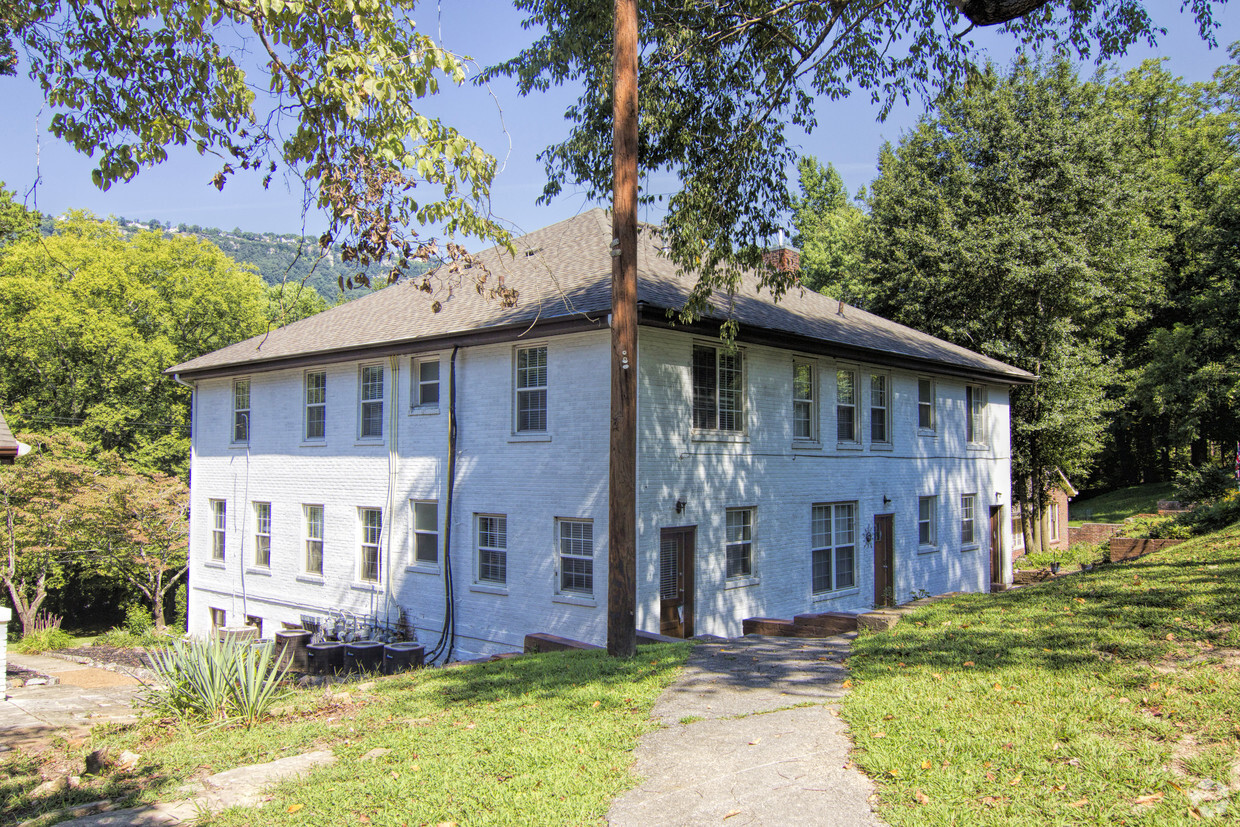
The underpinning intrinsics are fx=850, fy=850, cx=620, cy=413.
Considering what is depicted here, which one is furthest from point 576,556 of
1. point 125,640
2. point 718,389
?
point 125,640

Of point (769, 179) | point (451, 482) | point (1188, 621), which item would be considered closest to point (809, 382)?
point (769, 179)

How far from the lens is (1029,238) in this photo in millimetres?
26422

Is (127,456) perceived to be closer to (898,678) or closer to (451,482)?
(451,482)

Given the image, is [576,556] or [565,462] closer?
[576,556]

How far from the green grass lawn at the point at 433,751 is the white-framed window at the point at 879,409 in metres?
11.6

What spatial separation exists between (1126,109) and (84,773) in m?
43.9

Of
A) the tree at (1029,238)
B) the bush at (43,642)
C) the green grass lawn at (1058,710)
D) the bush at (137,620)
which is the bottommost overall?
the bush at (137,620)

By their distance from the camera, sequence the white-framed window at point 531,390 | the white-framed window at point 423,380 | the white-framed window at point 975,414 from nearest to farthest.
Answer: the white-framed window at point 531,390, the white-framed window at point 423,380, the white-framed window at point 975,414

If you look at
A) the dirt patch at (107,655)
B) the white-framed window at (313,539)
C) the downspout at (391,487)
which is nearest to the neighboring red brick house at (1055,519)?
the downspout at (391,487)

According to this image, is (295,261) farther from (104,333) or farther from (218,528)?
(104,333)

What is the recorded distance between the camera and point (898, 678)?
7.56 m

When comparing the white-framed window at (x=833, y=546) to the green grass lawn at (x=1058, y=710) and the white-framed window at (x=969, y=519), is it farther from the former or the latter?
the green grass lawn at (x=1058, y=710)

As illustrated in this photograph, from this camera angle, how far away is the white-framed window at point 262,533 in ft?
69.4

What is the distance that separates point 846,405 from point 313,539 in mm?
12611
